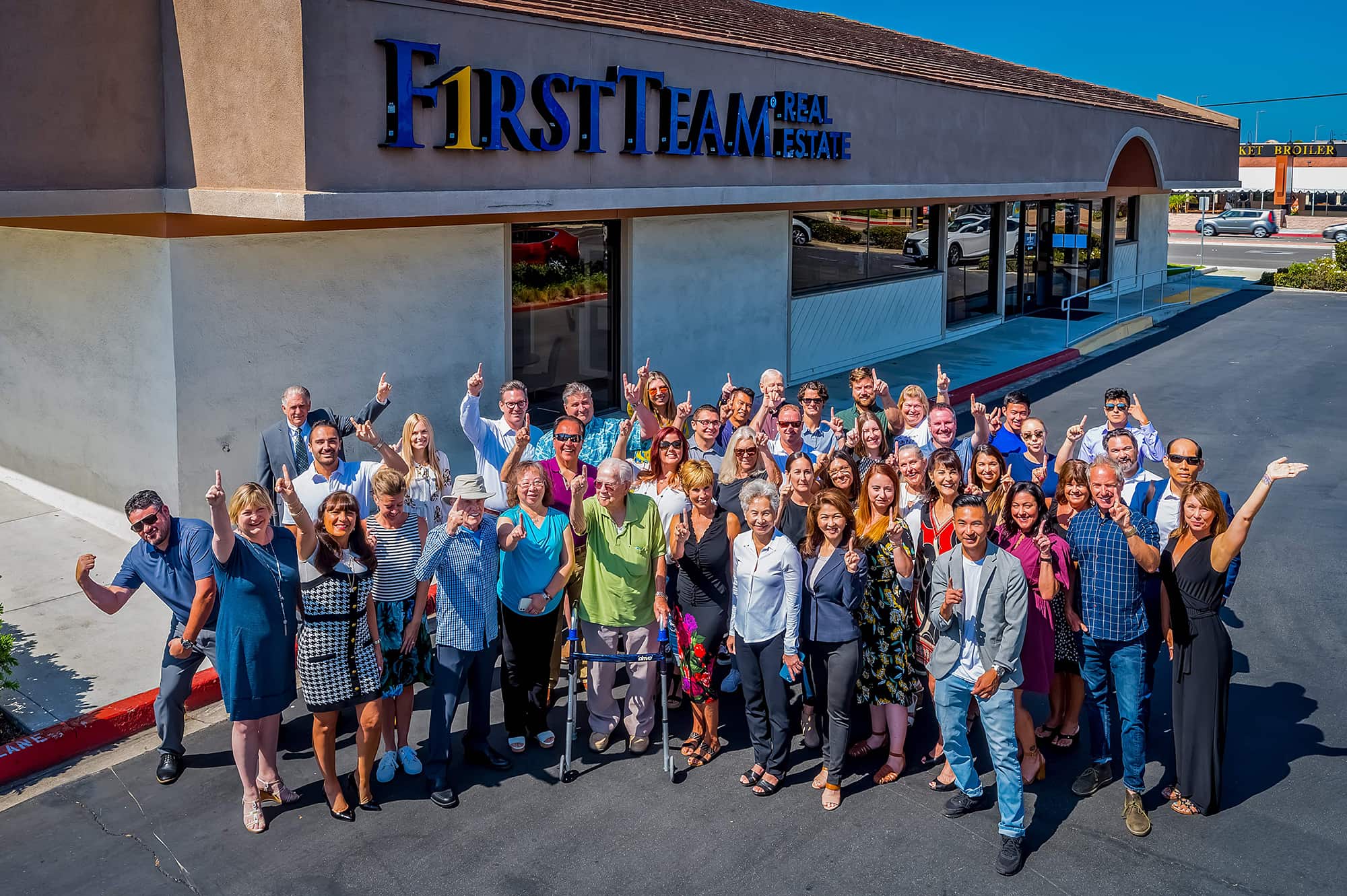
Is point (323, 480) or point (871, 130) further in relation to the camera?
point (871, 130)

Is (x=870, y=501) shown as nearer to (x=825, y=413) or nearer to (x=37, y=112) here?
(x=37, y=112)

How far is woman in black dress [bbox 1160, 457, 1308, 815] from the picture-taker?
606 cm

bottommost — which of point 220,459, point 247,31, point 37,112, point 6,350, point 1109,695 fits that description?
point 1109,695

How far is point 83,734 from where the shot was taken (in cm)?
692

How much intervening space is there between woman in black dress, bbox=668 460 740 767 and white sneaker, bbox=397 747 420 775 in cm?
150

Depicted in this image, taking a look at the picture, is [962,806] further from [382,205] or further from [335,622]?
[382,205]

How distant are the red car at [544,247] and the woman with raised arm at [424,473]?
15.3 ft

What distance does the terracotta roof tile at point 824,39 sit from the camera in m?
12.1

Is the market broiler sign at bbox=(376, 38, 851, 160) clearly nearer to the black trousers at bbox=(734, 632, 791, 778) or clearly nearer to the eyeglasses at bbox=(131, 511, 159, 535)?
the eyeglasses at bbox=(131, 511, 159, 535)

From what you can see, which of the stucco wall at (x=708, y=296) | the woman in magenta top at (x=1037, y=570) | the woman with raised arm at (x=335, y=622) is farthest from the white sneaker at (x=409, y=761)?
the stucco wall at (x=708, y=296)

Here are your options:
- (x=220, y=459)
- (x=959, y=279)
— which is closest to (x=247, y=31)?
(x=220, y=459)

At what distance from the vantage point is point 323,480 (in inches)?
292

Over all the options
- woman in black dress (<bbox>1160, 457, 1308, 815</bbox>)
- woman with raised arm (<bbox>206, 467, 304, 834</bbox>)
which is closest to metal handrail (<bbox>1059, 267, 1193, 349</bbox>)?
woman in black dress (<bbox>1160, 457, 1308, 815</bbox>)

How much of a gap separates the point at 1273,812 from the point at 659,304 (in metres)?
9.12
